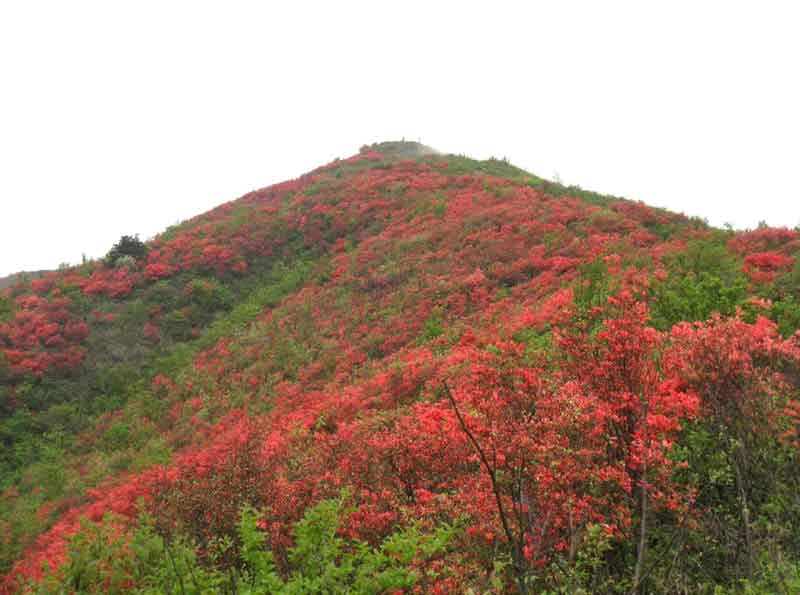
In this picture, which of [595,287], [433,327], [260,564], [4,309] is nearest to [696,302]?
[595,287]

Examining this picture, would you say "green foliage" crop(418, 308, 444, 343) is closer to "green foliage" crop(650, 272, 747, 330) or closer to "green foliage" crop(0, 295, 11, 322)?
"green foliage" crop(650, 272, 747, 330)

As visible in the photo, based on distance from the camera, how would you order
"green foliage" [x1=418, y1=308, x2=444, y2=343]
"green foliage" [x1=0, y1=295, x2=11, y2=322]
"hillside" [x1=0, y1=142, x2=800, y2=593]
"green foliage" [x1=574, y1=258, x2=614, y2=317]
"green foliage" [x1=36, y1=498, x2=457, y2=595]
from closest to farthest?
"green foliage" [x1=36, y1=498, x2=457, y2=595] → "hillside" [x1=0, y1=142, x2=800, y2=593] → "green foliage" [x1=574, y1=258, x2=614, y2=317] → "green foliage" [x1=418, y1=308, x2=444, y2=343] → "green foliage" [x1=0, y1=295, x2=11, y2=322]

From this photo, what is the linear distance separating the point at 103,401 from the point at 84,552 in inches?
514

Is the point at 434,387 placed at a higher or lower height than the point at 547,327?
lower

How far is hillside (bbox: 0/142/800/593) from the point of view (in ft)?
13.7

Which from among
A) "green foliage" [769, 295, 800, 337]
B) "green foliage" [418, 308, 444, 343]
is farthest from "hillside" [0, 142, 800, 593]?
"green foliage" [418, 308, 444, 343]

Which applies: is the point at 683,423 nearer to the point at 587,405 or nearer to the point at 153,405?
the point at 587,405

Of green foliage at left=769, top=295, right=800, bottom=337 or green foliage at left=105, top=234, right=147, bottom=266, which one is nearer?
green foliage at left=769, top=295, right=800, bottom=337

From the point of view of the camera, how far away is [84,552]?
6230 millimetres

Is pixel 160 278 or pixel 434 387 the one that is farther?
pixel 160 278

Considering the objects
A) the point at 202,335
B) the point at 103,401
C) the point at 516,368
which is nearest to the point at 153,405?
the point at 103,401

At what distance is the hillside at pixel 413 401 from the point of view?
164 inches

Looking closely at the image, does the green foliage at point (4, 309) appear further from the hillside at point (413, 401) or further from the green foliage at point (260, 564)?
the green foliage at point (260, 564)

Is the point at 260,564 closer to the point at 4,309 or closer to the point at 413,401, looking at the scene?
the point at 413,401
